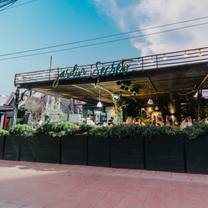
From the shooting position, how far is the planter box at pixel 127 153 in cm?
645

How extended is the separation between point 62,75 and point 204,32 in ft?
24.6

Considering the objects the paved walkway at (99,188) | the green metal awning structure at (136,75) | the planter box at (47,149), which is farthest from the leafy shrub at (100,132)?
the green metal awning structure at (136,75)

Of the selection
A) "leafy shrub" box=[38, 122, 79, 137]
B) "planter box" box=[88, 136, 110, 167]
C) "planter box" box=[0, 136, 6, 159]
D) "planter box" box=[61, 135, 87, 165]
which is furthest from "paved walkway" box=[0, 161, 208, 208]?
"planter box" box=[0, 136, 6, 159]

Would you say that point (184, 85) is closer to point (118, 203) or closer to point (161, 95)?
point (161, 95)

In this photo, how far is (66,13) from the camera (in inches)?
416

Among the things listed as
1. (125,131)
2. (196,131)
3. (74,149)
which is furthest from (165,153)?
(74,149)

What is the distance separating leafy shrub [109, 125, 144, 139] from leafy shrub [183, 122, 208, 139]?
1.35 meters

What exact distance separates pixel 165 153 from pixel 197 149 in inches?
34.2

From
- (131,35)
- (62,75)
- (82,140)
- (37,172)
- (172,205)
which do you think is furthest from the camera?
(131,35)

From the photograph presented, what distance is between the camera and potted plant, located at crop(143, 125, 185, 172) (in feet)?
19.8

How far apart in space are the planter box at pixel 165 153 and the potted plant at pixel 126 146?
0.80 feet

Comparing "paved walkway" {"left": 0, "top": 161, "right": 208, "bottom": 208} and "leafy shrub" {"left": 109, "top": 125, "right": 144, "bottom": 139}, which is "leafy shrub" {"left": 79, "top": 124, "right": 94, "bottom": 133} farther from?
"paved walkway" {"left": 0, "top": 161, "right": 208, "bottom": 208}

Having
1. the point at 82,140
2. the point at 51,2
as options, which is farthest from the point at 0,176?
the point at 51,2

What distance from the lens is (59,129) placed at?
7637 millimetres
